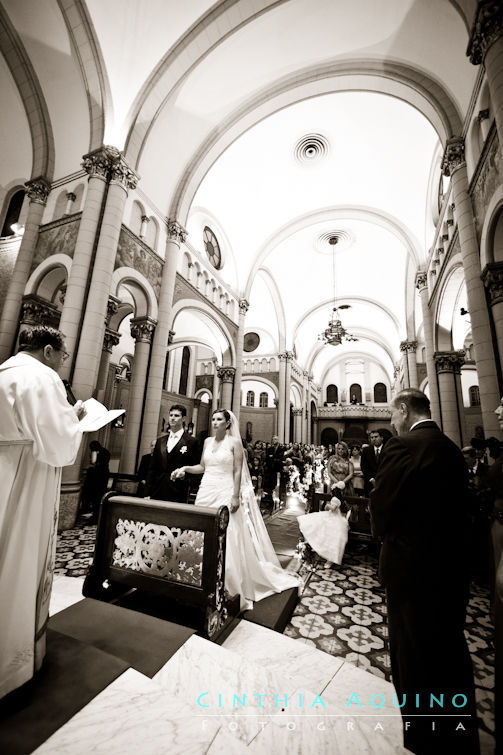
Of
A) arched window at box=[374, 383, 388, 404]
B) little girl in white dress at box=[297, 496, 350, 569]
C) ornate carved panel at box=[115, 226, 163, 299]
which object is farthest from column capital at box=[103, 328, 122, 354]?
arched window at box=[374, 383, 388, 404]

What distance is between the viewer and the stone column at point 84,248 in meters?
5.92

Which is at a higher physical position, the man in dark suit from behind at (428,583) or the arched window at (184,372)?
the arched window at (184,372)

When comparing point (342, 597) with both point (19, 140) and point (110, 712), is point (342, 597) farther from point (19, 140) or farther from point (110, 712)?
point (19, 140)

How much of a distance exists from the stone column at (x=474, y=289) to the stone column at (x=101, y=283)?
6.82 meters

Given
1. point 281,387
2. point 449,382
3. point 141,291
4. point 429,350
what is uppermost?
point 281,387

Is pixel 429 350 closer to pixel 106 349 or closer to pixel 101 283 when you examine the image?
pixel 101 283

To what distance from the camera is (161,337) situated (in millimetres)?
8086

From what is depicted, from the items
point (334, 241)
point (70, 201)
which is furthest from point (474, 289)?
point (334, 241)

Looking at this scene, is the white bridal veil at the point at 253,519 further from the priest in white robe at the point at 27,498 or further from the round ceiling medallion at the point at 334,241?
the round ceiling medallion at the point at 334,241

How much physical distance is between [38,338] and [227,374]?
416 inches

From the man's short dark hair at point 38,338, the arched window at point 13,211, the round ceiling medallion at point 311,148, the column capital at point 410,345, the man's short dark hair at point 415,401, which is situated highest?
the round ceiling medallion at point 311,148

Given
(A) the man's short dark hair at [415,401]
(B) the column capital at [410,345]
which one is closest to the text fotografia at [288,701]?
(A) the man's short dark hair at [415,401]

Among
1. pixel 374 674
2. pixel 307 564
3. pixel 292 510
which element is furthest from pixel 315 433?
pixel 374 674

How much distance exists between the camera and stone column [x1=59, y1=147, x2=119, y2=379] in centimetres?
592
